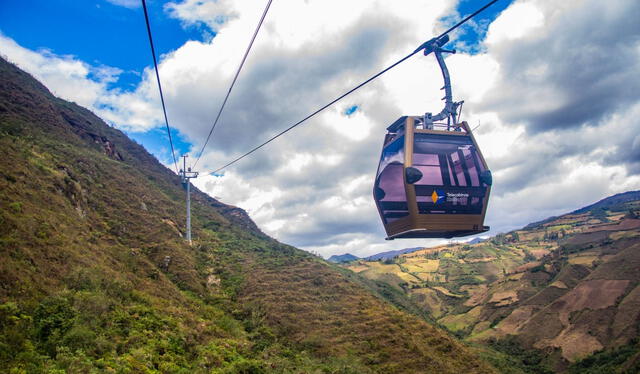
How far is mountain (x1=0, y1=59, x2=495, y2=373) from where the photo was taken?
653 inches

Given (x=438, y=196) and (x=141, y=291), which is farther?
(x=141, y=291)

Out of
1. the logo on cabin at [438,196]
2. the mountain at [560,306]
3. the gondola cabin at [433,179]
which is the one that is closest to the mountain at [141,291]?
the gondola cabin at [433,179]

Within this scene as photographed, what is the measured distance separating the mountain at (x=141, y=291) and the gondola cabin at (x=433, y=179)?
42.8 feet

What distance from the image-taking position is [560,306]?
283 ft

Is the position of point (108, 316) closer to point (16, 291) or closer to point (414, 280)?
point (16, 291)

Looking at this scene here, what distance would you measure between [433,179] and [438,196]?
50cm

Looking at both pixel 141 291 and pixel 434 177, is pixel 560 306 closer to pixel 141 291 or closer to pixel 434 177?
pixel 141 291

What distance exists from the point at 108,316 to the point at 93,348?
3360 millimetres

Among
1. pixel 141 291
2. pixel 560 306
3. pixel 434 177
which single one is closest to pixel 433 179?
pixel 434 177

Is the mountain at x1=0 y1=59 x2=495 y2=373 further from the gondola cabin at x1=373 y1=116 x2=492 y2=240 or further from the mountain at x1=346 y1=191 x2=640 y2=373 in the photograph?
the mountain at x1=346 y1=191 x2=640 y2=373

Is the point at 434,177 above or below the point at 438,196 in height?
above

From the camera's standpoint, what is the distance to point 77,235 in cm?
2611

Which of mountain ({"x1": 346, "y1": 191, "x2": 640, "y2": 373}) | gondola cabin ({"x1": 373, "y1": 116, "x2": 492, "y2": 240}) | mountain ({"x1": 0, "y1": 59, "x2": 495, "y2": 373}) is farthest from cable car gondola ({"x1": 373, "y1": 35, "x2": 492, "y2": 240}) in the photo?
mountain ({"x1": 346, "y1": 191, "x2": 640, "y2": 373})

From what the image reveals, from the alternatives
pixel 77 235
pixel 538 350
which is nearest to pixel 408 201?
pixel 77 235
